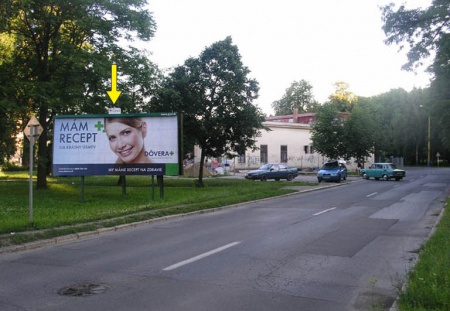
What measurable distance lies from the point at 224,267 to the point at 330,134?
39.4 metres

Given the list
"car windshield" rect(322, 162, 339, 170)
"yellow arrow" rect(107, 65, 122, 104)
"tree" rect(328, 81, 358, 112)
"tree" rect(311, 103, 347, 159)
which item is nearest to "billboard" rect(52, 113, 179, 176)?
"yellow arrow" rect(107, 65, 122, 104)

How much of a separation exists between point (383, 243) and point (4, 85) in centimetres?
1935

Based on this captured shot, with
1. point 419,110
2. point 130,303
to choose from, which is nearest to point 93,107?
point 130,303

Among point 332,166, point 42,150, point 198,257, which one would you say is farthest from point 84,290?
point 332,166

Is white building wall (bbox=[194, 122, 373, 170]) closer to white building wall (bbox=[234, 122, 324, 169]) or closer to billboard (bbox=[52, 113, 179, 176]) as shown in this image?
white building wall (bbox=[234, 122, 324, 169])

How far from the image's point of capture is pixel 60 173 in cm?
1884

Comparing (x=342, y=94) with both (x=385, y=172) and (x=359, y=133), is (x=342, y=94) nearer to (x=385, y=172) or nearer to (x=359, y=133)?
(x=359, y=133)

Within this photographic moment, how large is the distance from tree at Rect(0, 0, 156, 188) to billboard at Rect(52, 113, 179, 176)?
2573mm

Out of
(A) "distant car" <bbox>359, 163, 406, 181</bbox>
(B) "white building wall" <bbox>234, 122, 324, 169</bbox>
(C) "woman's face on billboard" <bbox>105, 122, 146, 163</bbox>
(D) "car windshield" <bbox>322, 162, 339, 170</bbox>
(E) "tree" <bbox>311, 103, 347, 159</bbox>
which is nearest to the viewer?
(C) "woman's face on billboard" <bbox>105, 122, 146, 163</bbox>

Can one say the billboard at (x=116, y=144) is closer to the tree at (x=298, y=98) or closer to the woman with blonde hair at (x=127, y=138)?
the woman with blonde hair at (x=127, y=138)

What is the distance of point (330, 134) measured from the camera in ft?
147

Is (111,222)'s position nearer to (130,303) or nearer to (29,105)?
(130,303)

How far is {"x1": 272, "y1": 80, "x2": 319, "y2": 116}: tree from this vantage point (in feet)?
351

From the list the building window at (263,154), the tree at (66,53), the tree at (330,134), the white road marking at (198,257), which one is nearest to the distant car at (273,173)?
the tree at (330,134)
